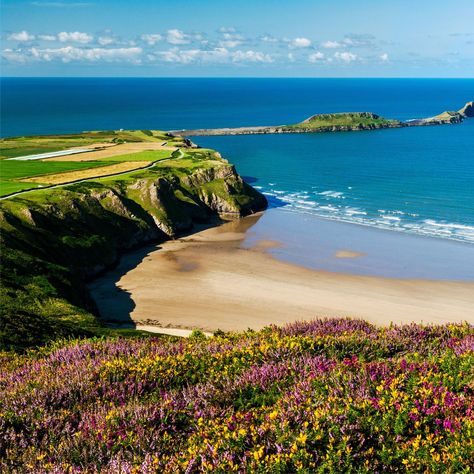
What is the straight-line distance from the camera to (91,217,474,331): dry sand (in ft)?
149

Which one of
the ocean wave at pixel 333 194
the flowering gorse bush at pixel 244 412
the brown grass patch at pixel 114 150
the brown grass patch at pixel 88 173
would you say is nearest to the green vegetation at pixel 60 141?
the brown grass patch at pixel 114 150

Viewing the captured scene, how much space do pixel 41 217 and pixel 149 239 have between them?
50.0 feet

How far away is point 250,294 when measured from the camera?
5141 cm

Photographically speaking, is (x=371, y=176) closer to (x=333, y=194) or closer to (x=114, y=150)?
(x=333, y=194)

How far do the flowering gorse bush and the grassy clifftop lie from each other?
14478 mm

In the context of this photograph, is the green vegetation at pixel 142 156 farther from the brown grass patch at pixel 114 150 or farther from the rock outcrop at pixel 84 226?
the rock outcrop at pixel 84 226

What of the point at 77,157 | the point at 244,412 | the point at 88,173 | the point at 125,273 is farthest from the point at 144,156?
the point at 244,412

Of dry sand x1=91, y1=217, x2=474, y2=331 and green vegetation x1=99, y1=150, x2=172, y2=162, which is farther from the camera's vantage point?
green vegetation x1=99, y1=150, x2=172, y2=162

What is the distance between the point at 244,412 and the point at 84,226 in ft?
188

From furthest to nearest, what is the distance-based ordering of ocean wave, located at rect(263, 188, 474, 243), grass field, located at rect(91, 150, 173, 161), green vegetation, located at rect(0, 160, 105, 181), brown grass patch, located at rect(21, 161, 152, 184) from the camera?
1. grass field, located at rect(91, 150, 173, 161)
2. green vegetation, located at rect(0, 160, 105, 181)
3. brown grass patch, located at rect(21, 161, 152, 184)
4. ocean wave, located at rect(263, 188, 474, 243)

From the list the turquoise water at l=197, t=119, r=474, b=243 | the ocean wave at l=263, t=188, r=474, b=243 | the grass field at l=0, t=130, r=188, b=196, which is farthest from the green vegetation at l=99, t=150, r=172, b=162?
the ocean wave at l=263, t=188, r=474, b=243

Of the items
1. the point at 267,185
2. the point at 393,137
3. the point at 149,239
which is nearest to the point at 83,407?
the point at 149,239

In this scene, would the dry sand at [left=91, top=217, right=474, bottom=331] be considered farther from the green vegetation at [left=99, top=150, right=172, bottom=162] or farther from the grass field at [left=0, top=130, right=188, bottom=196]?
the green vegetation at [left=99, top=150, right=172, bottom=162]

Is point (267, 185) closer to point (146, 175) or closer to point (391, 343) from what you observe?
point (146, 175)
